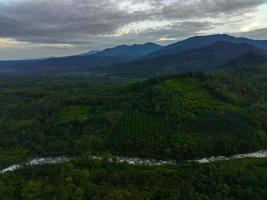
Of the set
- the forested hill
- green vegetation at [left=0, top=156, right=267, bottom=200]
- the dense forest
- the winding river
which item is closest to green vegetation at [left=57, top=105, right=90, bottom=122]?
the forested hill

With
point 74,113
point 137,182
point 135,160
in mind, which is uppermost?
point 74,113

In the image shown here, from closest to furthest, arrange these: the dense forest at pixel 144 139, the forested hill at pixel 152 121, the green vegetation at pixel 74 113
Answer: the dense forest at pixel 144 139, the forested hill at pixel 152 121, the green vegetation at pixel 74 113

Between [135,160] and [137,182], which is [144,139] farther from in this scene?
[137,182]

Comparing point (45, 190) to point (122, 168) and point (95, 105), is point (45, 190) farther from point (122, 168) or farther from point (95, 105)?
point (95, 105)

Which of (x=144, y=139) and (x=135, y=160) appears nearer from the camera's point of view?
(x=135, y=160)

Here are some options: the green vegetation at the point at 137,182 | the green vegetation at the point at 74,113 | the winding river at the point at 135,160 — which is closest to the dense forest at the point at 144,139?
the green vegetation at the point at 137,182

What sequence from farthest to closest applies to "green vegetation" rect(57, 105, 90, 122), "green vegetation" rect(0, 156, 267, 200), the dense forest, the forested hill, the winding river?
1. "green vegetation" rect(57, 105, 90, 122)
2. the forested hill
3. the winding river
4. the dense forest
5. "green vegetation" rect(0, 156, 267, 200)

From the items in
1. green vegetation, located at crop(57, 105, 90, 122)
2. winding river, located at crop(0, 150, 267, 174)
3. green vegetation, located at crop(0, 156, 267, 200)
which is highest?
green vegetation, located at crop(57, 105, 90, 122)

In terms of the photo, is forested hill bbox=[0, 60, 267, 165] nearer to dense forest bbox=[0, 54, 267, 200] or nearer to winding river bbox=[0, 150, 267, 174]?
dense forest bbox=[0, 54, 267, 200]

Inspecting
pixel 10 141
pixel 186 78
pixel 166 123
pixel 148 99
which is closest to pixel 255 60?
pixel 186 78

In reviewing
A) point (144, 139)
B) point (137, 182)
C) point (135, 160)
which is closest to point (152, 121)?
point (144, 139)

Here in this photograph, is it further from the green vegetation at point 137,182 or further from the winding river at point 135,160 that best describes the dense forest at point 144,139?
the winding river at point 135,160
